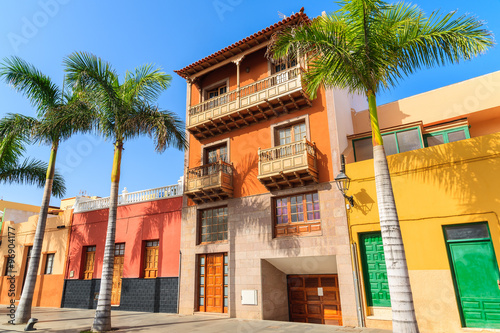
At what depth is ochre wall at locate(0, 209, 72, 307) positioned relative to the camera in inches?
809

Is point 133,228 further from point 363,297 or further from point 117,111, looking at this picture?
point 363,297

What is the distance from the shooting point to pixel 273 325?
11.5m

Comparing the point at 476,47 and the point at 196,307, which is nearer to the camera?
the point at 476,47

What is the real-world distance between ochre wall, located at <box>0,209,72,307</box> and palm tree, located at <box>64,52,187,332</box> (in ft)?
38.3

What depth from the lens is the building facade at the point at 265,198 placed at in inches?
506

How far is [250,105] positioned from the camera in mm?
15070

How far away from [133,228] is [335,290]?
11.6 m

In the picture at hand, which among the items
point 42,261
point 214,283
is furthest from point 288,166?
point 42,261

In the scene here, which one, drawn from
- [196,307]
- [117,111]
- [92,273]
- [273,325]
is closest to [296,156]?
[273,325]

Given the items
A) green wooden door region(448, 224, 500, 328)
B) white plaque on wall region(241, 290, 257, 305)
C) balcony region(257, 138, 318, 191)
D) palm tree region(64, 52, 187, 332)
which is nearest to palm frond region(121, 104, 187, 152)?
palm tree region(64, 52, 187, 332)

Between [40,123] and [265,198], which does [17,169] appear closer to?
[40,123]

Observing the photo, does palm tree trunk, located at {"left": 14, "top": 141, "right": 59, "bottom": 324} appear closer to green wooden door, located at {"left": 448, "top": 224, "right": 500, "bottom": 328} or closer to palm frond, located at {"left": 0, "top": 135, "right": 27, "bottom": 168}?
palm frond, located at {"left": 0, "top": 135, "right": 27, "bottom": 168}

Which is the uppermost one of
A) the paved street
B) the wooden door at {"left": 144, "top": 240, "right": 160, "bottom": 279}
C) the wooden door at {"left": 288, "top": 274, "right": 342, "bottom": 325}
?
the wooden door at {"left": 144, "top": 240, "right": 160, "bottom": 279}

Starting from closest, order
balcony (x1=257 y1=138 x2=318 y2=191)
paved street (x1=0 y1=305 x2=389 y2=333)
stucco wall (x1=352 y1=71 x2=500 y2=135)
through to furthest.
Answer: paved street (x1=0 y1=305 x2=389 y2=333), balcony (x1=257 y1=138 x2=318 y2=191), stucco wall (x1=352 y1=71 x2=500 y2=135)
